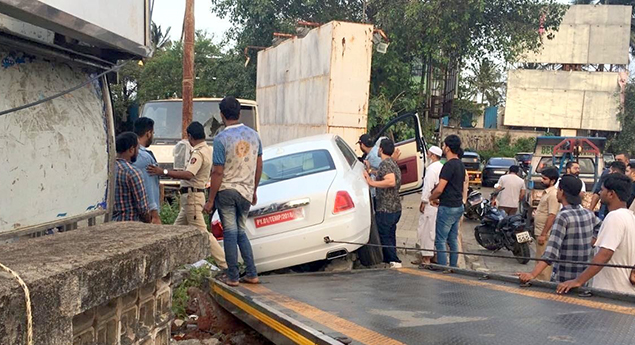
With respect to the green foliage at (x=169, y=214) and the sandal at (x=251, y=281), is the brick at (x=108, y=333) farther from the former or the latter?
the green foliage at (x=169, y=214)

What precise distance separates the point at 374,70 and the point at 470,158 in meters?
6.36

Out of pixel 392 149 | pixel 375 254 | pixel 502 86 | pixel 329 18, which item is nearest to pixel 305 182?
pixel 375 254

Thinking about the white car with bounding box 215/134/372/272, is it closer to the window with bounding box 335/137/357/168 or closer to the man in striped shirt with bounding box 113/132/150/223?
the window with bounding box 335/137/357/168

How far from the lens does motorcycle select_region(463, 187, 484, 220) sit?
13.2 metres

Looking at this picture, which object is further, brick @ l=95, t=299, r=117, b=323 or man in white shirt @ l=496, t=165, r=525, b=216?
man in white shirt @ l=496, t=165, r=525, b=216

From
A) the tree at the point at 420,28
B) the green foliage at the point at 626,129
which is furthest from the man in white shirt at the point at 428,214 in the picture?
the green foliage at the point at 626,129

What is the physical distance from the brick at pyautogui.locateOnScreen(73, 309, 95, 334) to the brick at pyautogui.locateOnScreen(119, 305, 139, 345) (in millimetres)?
195

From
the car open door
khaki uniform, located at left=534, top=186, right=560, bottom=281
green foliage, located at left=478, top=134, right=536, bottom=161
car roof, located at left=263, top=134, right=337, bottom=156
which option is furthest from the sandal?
green foliage, located at left=478, top=134, right=536, bottom=161

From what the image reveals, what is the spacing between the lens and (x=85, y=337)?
85.2 inches

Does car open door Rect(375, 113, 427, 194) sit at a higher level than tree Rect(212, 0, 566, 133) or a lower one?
lower

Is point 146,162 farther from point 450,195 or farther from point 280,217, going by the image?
point 450,195

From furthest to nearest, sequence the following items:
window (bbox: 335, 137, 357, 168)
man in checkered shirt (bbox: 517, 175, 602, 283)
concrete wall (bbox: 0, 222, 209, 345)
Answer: window (bbox: 335, 137, 357, 168), man in checkered shirt (bbox: 517, 175, 602, 283), concrete wall (bbox: 0, 222, 209, 345)

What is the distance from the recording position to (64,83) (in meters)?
3.20

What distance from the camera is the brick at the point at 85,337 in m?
2.11
